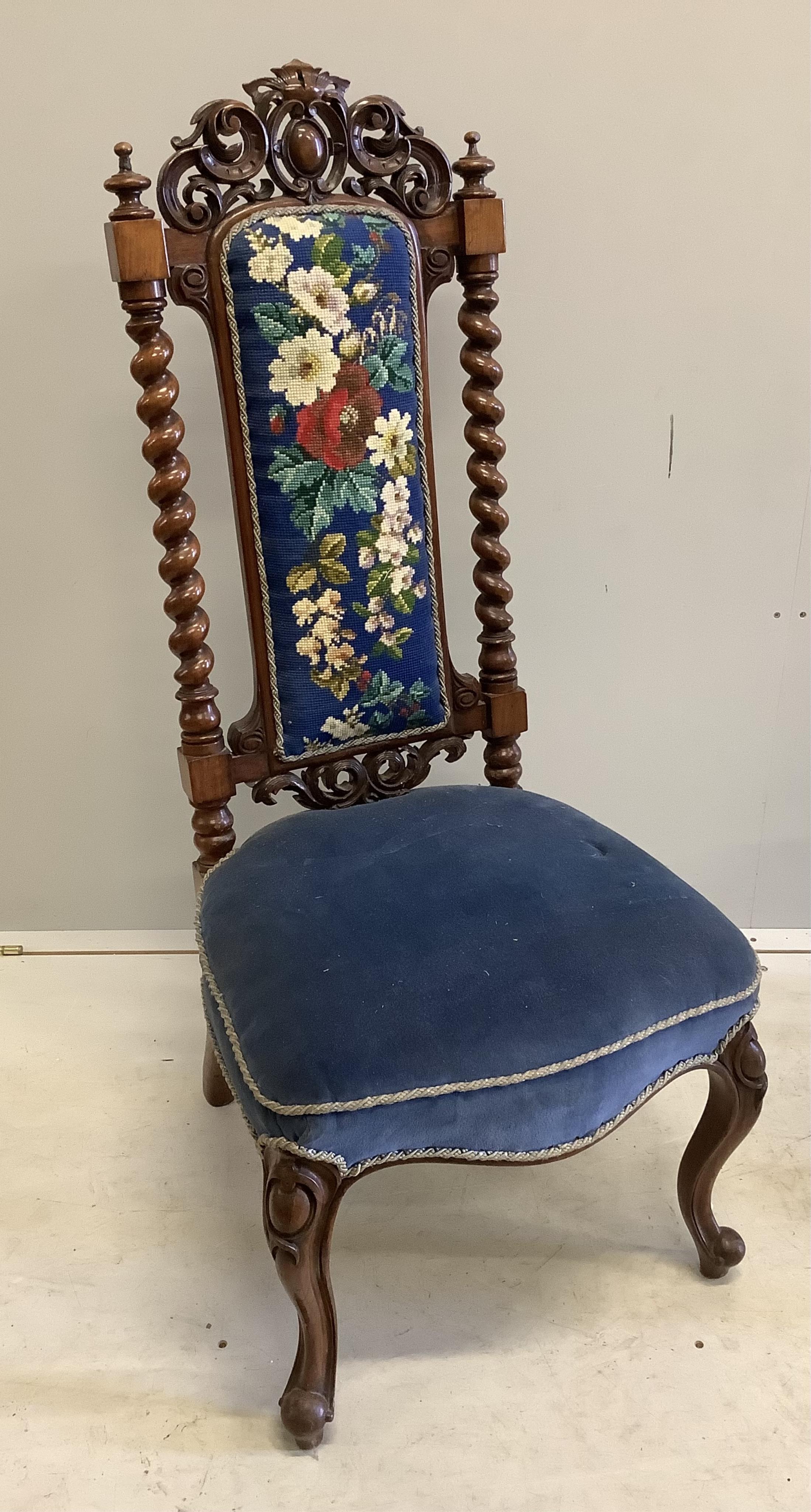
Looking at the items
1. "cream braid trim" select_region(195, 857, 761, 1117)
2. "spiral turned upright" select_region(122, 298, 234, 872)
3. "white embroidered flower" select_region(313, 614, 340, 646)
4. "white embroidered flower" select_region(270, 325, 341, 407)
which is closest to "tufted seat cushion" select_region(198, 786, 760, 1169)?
"cream braid trim" select_region(195, 857, 761, 1117)

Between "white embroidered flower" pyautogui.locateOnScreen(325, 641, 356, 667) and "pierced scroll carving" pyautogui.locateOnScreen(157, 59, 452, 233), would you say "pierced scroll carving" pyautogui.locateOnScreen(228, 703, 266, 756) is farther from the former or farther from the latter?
"pierced scroll carving" pyautogui.locateOnScreen(157, 59, 452, 233)

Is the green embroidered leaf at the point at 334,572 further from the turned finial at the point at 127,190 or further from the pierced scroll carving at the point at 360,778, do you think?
the turned finial at the point at 127,190

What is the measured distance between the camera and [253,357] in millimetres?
1148

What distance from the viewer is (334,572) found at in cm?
124

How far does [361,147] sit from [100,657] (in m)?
0.80

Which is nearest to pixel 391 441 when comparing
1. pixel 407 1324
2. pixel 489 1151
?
pixel 489 1151

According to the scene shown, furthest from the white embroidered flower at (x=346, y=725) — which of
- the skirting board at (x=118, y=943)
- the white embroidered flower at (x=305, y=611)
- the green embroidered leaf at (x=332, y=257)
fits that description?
the skirting board at (x=118, y=943)

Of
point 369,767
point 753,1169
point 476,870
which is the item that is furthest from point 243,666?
point 753,1169

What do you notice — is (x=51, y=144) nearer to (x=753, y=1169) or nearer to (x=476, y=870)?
(x=476, y=870)

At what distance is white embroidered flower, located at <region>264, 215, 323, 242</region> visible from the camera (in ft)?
3.72

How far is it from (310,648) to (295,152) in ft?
1.66

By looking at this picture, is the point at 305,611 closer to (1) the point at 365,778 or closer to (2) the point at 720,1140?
(1) the point at 365,778

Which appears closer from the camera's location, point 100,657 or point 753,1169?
point 753,1169

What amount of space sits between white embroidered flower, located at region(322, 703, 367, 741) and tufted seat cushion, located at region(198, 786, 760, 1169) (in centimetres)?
15
